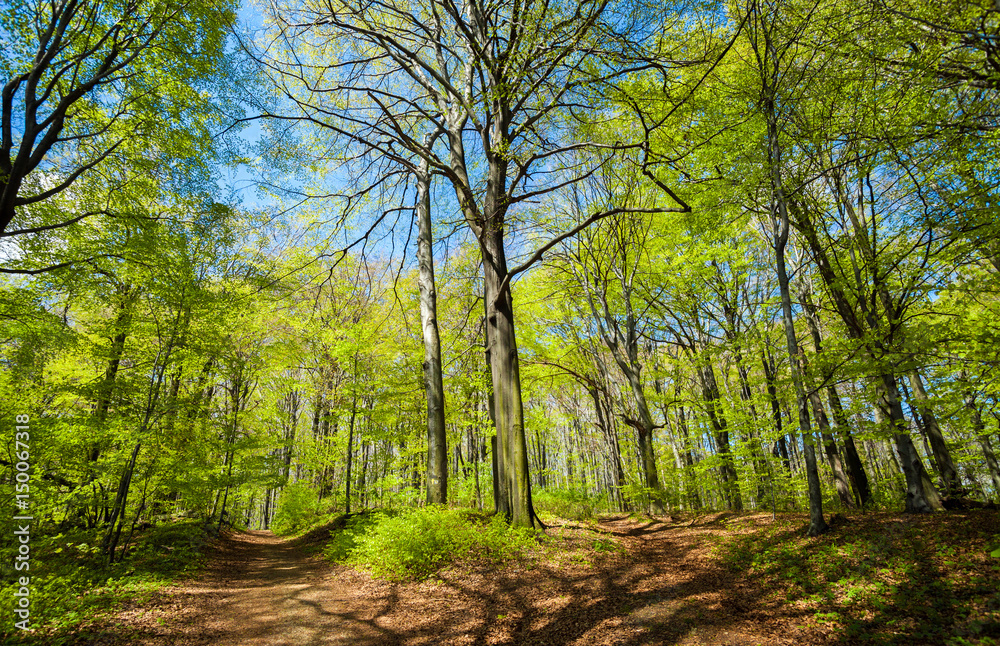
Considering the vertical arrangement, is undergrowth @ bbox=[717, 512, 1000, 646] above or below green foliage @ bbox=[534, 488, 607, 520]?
above

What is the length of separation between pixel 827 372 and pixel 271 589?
9231 millimetres

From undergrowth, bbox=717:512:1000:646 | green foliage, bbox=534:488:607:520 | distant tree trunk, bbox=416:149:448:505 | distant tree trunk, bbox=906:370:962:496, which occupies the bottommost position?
green foliage, bbox=534:488:607:520

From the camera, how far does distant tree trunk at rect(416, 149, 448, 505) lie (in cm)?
856

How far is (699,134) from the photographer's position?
734 cm

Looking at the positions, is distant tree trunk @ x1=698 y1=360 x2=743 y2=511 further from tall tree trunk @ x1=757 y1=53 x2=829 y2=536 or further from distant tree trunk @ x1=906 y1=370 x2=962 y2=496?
tall tree trunk @ x1=757 y1=53 x2=829 y2=536

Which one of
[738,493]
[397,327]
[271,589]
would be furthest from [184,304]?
[738,493]

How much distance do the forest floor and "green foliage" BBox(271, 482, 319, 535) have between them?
377 inches

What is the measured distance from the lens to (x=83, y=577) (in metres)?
5.84

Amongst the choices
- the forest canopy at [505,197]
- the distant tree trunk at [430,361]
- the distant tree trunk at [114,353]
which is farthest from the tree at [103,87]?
the distant tree trunk at [430,361]

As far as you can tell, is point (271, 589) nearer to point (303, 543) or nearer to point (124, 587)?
point (124, 587)

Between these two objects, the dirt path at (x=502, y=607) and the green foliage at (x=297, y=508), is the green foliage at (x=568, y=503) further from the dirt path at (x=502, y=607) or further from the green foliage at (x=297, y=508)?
the green foliage at (x=297, y=508)

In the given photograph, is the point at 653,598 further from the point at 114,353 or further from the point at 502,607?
the point at 114,353

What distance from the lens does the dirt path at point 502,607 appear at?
3756 millimetres

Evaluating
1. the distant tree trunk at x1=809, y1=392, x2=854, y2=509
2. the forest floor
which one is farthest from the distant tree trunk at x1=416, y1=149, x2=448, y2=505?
the distant tree trunk at x1=809, y1=392, x2=854, y2=509
